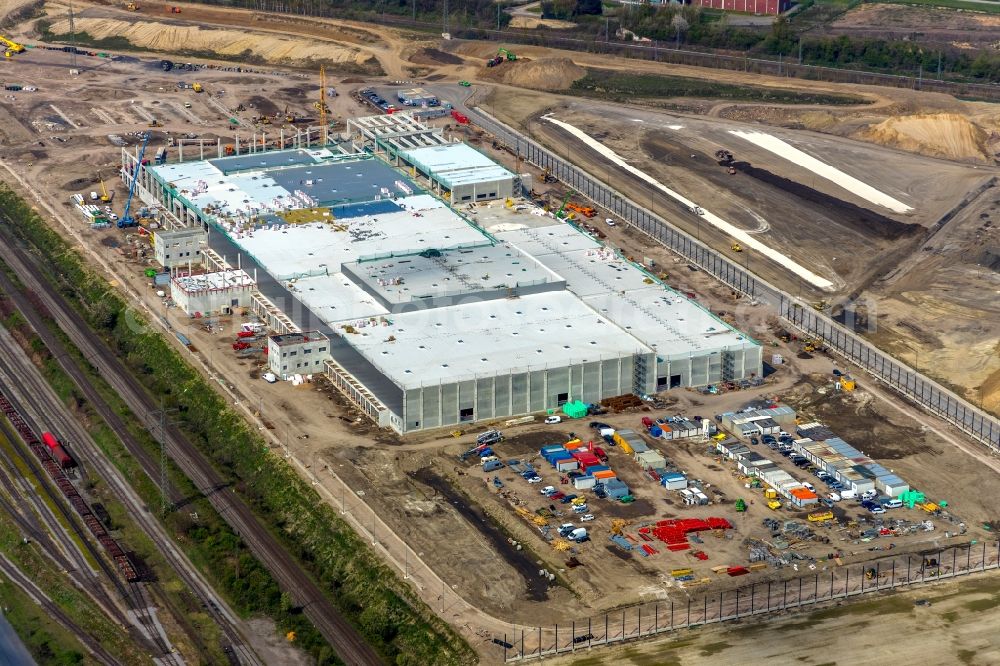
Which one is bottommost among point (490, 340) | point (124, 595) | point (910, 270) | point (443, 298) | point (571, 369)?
point (124, 595)

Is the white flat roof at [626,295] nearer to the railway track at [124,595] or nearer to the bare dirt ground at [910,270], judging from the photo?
the bare dirt ground at [910,270]

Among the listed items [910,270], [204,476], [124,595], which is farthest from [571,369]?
[910,270]

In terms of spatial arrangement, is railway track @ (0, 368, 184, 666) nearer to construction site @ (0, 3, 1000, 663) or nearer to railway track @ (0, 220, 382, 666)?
railway track @ (0, 220, 382, 666)

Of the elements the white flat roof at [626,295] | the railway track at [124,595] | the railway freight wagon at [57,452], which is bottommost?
the railway track at [124,595]

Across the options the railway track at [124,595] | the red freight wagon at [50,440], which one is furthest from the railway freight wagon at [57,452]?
the railway track at [124,595]

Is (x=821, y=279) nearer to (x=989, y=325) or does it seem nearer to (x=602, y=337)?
(x=989, y=325)

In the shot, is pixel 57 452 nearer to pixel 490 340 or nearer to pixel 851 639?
pixel 490 340
